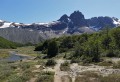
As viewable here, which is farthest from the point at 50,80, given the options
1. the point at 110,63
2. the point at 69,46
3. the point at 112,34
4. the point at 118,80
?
the point at 69,46

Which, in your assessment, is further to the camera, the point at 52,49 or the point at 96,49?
the point at 52,49

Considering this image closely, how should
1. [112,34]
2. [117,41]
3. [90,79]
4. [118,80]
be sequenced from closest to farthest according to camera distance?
[118,80] < [90,79] < [117,41] < [112,34]

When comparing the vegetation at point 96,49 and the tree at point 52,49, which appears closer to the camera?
the vegetation at point 96,49

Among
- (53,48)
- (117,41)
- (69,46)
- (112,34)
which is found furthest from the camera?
(69,46)

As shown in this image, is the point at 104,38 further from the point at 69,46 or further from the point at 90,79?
the point at 90,79

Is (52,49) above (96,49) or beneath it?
beneath

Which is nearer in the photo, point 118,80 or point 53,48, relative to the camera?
point 118,80

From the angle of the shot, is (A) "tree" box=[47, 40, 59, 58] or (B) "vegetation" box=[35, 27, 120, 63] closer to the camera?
(B) "vegetation" box=[35, 27, 120, 63]

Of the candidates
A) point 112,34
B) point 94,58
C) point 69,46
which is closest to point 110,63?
point 94,58

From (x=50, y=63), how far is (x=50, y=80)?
1363 inches

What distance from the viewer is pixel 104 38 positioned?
130m

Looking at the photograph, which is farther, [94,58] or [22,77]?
[94,58]

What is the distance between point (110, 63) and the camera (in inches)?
3314

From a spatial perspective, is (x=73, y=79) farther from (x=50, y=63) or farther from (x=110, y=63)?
(x=50, y=63)
